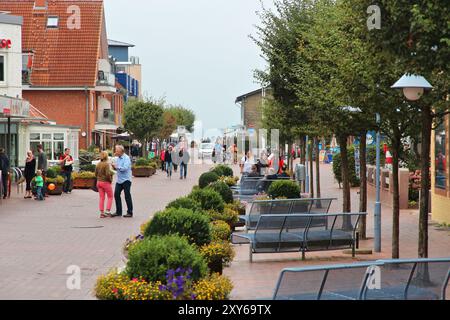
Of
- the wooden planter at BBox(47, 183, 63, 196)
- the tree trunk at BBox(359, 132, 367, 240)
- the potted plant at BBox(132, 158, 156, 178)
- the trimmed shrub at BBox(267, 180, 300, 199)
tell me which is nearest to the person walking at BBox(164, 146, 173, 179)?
the potted plant at BBox(132, 158, 156, 178)

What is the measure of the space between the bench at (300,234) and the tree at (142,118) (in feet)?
177

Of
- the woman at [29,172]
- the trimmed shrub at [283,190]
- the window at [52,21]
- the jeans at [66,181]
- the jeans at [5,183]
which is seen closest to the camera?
the trimmed shrub at [283,190]

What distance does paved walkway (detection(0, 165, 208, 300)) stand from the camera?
12164 mm

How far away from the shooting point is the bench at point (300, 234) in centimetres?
1503

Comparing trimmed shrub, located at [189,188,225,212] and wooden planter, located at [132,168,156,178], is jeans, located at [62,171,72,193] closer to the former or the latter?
trimmed shrub, located at [189,188,225,212]

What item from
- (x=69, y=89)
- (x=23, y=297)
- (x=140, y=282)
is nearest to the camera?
(x=140, y=282)

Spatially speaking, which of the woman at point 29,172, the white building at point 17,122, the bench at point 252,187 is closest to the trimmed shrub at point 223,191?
the bench at point 252,187

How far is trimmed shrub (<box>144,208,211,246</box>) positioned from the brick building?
2030 inches

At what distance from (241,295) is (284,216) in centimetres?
405

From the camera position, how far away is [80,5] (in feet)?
221

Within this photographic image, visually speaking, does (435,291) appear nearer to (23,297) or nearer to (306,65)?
(23,297)

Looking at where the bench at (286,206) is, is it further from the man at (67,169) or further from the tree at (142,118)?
the tree at (142,118)

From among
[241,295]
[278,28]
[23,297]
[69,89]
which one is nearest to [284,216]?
[241,295]

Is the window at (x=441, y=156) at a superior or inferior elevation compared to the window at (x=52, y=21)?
inferior
